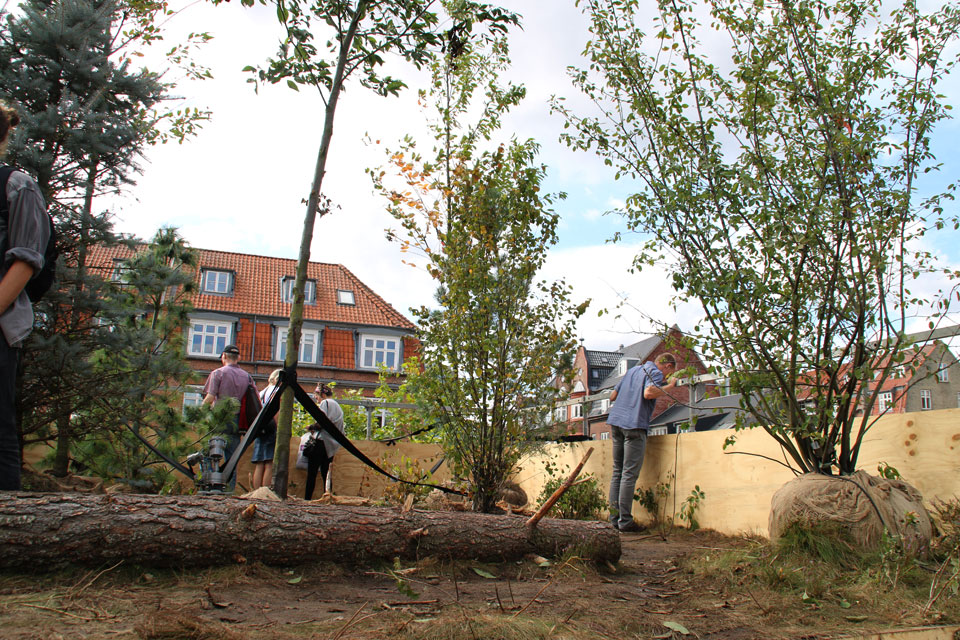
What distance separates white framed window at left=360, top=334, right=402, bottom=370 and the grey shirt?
27.6m

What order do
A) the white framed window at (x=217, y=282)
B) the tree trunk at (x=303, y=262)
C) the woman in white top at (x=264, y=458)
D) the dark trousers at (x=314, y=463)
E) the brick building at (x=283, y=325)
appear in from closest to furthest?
the tree trunk at (x=303, y=262) → the woman in white top at (x=264, y=458) → the dark trousers at (x=314, y=463) → the brick building at (x=283, y=325) → the white framed window at (x=217, y=282)

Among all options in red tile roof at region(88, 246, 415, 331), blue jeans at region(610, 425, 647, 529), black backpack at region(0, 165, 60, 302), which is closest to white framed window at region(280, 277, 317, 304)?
red tile roof at region(88, 246, 415, 331)

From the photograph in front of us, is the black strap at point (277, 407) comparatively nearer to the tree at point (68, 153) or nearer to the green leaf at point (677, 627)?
the tree at point (68, 153)

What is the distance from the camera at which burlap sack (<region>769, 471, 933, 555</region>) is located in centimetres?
354

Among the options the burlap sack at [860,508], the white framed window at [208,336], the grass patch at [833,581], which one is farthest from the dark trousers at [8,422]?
the white framed window at [208,336]

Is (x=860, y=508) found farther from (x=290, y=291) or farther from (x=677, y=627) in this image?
(x=290, y=291)

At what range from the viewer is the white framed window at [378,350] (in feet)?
101

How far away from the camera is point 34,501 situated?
2.96m

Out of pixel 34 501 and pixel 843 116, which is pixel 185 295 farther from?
pixel 843 116

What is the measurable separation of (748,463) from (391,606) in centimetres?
384

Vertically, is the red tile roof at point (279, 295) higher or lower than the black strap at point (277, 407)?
higher

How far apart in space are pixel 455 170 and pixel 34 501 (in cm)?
393

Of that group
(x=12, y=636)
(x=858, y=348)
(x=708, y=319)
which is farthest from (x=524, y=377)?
(x=12, y=636)

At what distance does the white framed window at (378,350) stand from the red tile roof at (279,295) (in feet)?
2.31
